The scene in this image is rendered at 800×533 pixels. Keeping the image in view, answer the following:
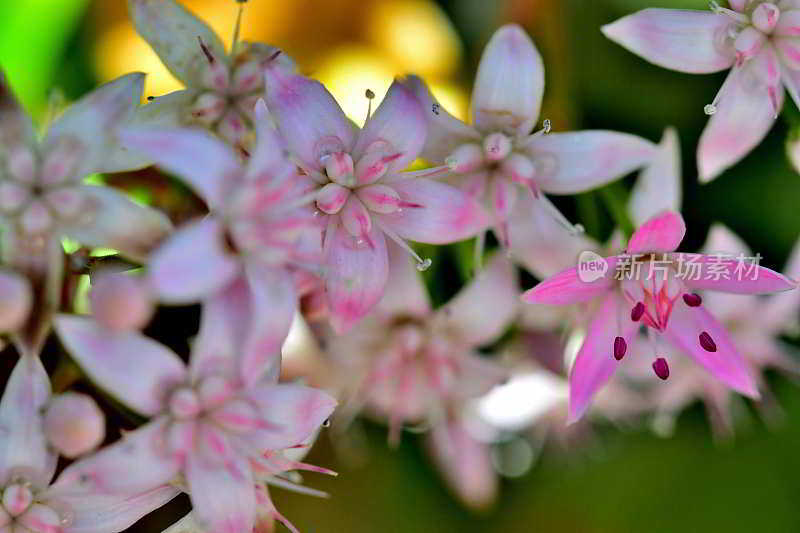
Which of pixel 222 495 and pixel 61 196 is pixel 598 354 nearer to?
pixel 222 495

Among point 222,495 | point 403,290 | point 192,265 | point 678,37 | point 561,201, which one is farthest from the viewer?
point 561,201

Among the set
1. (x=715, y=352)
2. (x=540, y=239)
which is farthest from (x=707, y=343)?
(x=540, y=239)

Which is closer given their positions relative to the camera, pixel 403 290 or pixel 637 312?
pixel 637 312

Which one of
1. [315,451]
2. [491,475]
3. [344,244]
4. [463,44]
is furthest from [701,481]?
[344,244]

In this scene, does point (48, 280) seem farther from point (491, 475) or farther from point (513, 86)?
point (491, 475)

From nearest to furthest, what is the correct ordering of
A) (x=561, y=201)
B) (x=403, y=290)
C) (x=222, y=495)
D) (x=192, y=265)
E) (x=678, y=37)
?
(x=192, y=265) < (x=222, y=495) < (x=678, y=37) < (x=403, y=290) < (x=561, y=201)

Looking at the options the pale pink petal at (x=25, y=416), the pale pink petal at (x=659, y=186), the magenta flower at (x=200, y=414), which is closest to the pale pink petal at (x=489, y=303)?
the pale pink petal at (x=659, y=186)

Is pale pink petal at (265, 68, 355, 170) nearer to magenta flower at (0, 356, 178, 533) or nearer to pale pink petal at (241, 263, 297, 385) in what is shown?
pale pink petal at (241, 263, 297, 385)
